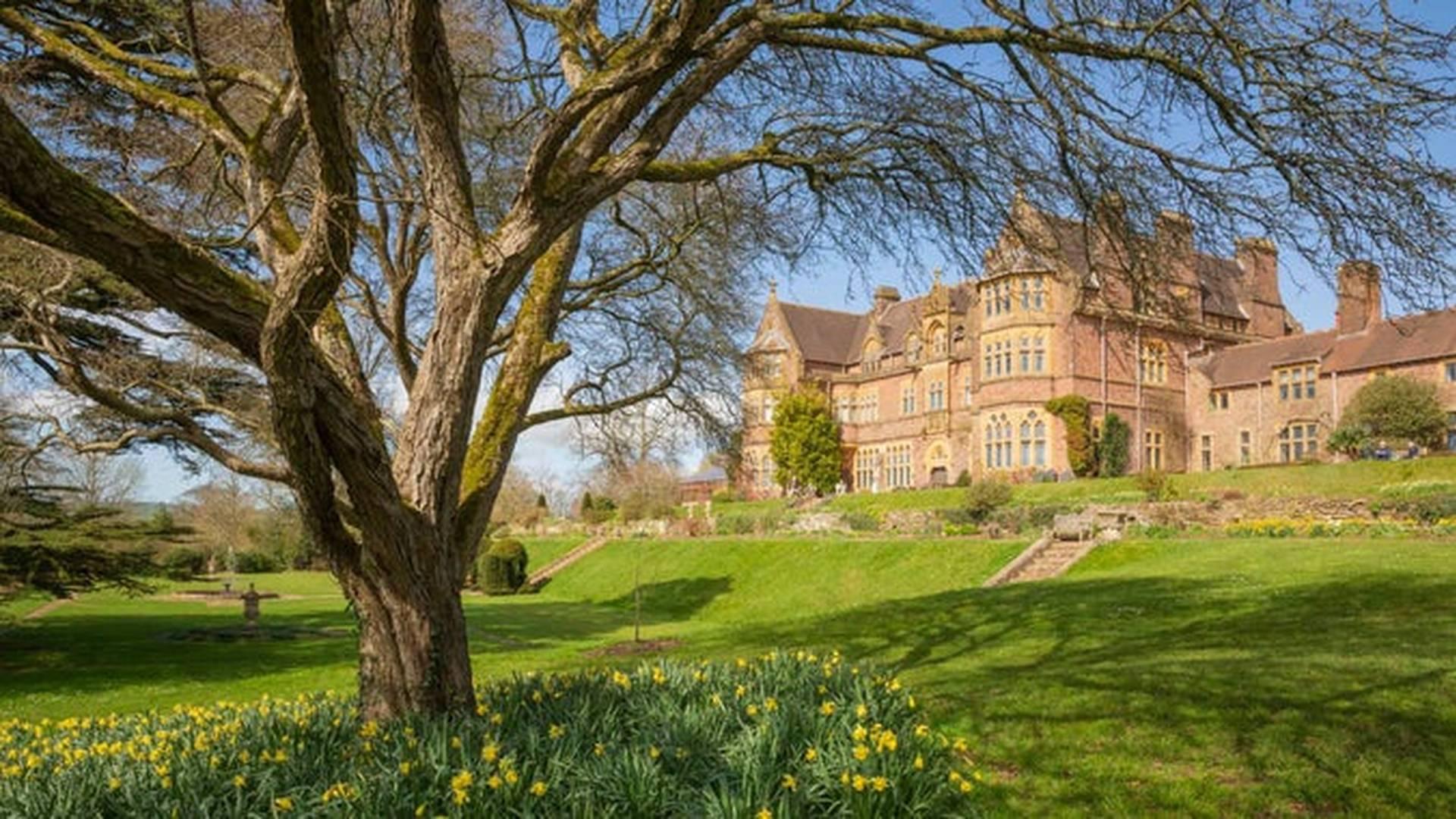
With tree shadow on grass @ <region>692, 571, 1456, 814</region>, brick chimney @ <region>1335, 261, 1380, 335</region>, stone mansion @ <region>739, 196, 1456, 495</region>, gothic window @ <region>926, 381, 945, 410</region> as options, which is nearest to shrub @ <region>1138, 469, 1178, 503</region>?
stone mansion @ <region>739, 196, 1456, 495</region>

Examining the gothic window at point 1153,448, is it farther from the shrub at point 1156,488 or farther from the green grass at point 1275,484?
the shrub at point 1156,488

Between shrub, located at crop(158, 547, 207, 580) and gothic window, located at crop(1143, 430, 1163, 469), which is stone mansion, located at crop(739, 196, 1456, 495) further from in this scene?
shrub, located at crop(158, 547, 207, 580)

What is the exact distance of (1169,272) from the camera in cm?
743

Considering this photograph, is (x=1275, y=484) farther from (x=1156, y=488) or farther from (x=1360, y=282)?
(x=1360, y=282)

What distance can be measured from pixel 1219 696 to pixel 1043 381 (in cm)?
3804

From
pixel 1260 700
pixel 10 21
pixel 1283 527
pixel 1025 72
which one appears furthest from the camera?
pixel 1283 527

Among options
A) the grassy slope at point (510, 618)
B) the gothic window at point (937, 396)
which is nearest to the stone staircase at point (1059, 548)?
the grassy slope at point (510, 618)

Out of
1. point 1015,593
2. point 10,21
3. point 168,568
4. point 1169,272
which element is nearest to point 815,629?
point 1015,593

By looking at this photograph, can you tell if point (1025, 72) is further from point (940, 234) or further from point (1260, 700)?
point (1260, 700)

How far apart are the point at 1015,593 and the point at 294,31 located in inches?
704

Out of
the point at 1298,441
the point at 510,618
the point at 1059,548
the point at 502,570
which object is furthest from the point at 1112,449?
the point at 510,618

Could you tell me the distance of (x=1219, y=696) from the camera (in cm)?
827

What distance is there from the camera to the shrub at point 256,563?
60.8 m

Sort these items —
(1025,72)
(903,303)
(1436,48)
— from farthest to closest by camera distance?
(903,303)
(1025,72)
(1436,48)
